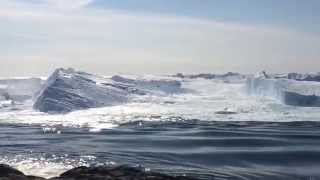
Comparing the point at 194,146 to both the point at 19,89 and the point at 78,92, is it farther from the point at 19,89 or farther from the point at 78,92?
the point at 19,89

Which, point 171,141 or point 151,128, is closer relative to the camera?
point 171,141

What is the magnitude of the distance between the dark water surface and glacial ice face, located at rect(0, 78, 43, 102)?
39.8 meters

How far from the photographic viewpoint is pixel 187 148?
34250 millimetres

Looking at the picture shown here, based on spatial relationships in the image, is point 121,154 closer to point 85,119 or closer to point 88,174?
point 88,174

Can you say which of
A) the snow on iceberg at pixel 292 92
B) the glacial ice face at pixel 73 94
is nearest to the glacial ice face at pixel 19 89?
the glacial ice face at pixel 73 94

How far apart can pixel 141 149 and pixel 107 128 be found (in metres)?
17.7

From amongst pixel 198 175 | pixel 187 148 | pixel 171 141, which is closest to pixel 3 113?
pixel 171 141

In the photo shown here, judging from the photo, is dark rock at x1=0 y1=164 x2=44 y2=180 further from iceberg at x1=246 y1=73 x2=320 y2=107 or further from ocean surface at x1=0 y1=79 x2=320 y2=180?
iceberg at x1=246 y1=73 x2=320 y2=107

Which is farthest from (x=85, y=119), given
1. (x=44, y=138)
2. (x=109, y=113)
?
(x=44, y=138)

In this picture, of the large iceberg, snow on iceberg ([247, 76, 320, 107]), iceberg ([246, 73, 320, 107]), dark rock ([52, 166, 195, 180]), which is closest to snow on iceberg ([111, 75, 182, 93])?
the large iceberg

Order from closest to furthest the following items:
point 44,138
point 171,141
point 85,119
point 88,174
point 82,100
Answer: point 88,174, point 171,141, point 44,138, point 85,119, point 82,100

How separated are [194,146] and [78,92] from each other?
145 feet

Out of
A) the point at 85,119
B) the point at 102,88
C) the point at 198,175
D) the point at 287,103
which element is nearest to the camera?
the point at 198,175

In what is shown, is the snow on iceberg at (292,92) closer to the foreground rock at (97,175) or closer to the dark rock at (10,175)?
the foreground rock at (97,175)
